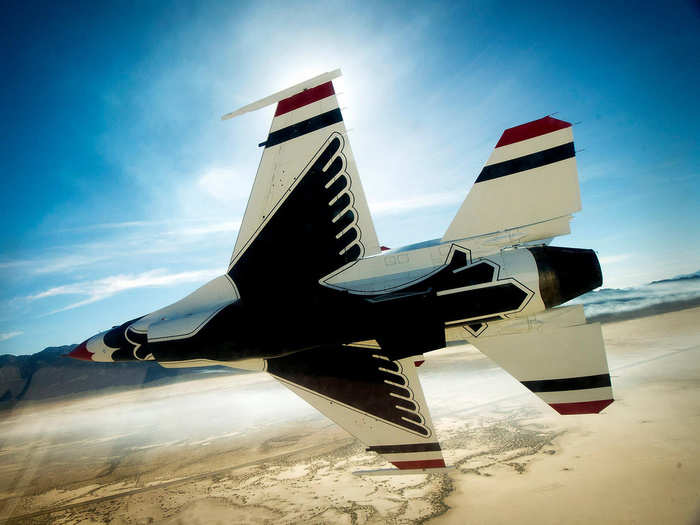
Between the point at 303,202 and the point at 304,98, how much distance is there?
189 cm

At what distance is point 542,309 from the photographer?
147 inches

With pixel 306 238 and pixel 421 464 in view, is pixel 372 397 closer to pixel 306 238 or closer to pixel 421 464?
pixel 421 464

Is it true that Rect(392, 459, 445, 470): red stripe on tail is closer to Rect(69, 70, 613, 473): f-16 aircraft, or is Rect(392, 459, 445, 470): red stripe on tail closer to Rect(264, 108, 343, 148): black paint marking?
Rect(69, 70, 613, 473): f-16 aircraft

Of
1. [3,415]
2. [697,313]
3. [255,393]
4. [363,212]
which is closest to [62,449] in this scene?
[255,393]

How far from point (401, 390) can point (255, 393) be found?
54.5 feet

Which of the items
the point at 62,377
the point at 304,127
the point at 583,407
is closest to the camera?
the point at 583,407

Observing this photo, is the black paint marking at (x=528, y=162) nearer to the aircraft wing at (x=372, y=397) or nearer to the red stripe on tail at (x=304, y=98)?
the red stripe on tail at (x=304, y=98)

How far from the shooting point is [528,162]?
4.09m

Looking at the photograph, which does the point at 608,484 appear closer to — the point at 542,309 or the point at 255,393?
the point at 542,309

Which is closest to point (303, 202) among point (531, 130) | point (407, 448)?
point (531, 130)

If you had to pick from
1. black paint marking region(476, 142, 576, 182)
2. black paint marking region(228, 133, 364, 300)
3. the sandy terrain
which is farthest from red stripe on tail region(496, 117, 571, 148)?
the sandy terrain

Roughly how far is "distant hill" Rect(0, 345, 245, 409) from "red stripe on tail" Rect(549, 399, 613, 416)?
28165 millimetres

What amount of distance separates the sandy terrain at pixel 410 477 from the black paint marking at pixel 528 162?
21.3ft

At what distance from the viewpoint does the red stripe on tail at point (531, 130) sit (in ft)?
13.2
